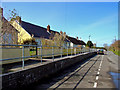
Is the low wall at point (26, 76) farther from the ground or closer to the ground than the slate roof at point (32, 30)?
closer to the ground

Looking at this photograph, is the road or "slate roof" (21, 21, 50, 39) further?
"slate roof" (21, 21, 50, 39)

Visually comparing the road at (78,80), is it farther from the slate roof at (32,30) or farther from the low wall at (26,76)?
the slate roof at (32,30)

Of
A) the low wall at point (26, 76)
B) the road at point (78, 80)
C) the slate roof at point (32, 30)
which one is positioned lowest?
the road at point (78, 80)

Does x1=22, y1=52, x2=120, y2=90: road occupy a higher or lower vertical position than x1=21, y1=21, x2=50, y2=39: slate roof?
lower

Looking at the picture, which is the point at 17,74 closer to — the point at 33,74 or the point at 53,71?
the point at 33,74

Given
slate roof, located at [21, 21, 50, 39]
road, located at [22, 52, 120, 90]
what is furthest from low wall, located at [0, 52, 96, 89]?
slate roof, located at [21, 21, 50, 39]

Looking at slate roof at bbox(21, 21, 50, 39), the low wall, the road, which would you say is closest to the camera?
the low wall

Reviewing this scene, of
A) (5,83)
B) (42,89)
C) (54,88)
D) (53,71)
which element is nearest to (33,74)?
(42,89)

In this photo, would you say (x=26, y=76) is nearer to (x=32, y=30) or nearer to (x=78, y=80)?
(x=78, y=80)

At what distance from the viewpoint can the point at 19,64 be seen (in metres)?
7.16

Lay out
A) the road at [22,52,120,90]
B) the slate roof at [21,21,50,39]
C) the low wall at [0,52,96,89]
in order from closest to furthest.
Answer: the low wall at [0,52,96,89] < the road at [22,52,120,90] < the slate roof at [21,21,50,39]

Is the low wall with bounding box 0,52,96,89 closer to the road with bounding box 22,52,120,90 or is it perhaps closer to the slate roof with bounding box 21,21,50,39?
the road with bounding box 22,52,120,90

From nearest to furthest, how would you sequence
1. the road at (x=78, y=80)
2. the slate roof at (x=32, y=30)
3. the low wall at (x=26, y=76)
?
the low wall at (x=26, y=76) < the road at (x=78, y=80) < the slate roof at (x=32, y=30)

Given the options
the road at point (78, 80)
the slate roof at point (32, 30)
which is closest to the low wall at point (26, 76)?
the road at point (78, 80)
